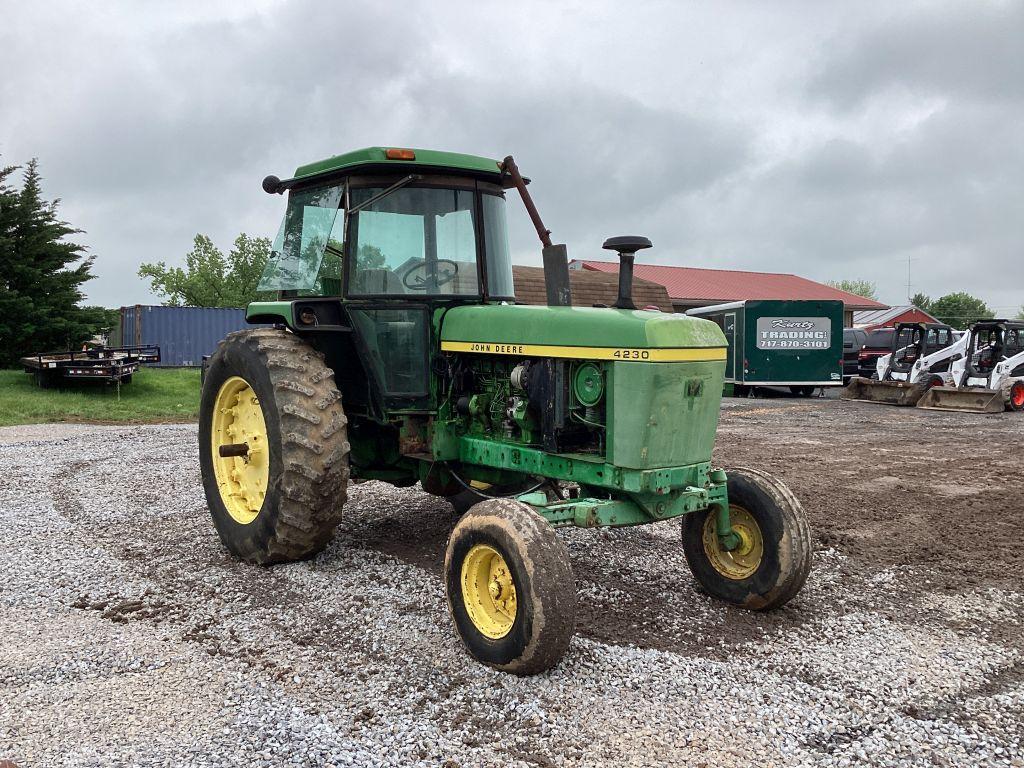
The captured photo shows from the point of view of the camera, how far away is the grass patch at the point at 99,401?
14742 millimetres

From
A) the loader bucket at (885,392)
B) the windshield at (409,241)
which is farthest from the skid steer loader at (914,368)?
the windshield at (409,241)

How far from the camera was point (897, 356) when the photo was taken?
65.1ft

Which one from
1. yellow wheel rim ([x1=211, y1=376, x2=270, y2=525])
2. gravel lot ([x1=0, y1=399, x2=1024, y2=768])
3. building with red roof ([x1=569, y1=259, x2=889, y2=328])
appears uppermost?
building with red roof ([x1=569, y1=259, x2=889, y2=328])

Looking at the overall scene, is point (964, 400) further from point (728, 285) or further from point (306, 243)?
point (728, 285)

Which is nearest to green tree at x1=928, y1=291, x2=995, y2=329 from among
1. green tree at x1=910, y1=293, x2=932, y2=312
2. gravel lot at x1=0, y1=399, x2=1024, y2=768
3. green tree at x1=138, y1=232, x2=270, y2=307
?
green tree at x1=910, y1=293, x2=932, y2=312

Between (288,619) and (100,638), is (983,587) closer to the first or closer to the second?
(288,619)

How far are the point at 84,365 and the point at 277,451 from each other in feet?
43.2

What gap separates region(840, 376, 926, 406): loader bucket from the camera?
18016 millimetres

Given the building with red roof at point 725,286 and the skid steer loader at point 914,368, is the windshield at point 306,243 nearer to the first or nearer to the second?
the skid steer loader at point 914,368

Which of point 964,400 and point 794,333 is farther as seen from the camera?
point 794,333

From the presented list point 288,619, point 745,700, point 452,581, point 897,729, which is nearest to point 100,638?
point 288,619

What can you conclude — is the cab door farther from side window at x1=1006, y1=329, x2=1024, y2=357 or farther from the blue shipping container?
the blue shipping container

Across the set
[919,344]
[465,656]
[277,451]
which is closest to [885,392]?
[919,344]

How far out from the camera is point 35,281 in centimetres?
1997
